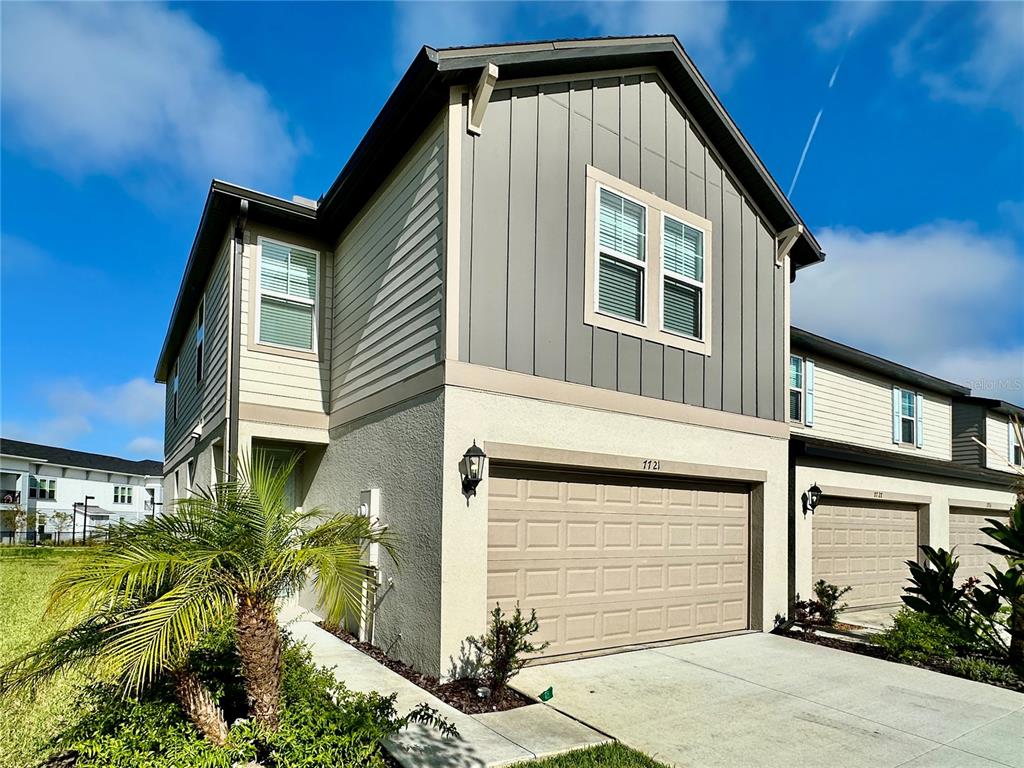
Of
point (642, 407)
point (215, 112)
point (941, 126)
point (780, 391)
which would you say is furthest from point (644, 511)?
point (941, 126)

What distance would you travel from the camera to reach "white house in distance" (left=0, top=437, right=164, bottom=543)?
3978 centimetres

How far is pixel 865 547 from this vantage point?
12117mm

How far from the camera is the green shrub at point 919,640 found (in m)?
8.01

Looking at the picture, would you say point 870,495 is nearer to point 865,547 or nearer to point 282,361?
point 865,547

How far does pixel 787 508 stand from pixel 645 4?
26.8 feet

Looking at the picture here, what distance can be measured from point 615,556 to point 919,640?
152 inches

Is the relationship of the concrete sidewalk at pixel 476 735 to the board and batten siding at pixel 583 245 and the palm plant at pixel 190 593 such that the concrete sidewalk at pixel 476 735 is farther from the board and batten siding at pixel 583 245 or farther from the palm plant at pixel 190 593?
the board and batten siding at pixel 583 245

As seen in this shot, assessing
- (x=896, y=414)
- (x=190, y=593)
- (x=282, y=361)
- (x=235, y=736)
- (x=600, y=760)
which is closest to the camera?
(x=190, y=593)

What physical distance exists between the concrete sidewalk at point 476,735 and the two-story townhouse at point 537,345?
1.69ft

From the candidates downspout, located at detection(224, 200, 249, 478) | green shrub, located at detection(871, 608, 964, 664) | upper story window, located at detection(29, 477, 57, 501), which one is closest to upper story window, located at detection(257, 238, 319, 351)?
downspout, located at detection(224, 200, 249, 478)

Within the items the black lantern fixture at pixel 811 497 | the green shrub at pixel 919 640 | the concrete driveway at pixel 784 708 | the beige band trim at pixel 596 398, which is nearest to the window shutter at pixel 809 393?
the black lantern fixture at pixel 811 497

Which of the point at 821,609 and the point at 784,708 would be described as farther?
the point at 821,609

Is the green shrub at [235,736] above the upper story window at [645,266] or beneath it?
beneath

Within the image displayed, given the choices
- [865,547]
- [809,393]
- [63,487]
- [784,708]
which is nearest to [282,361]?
[784,708]
